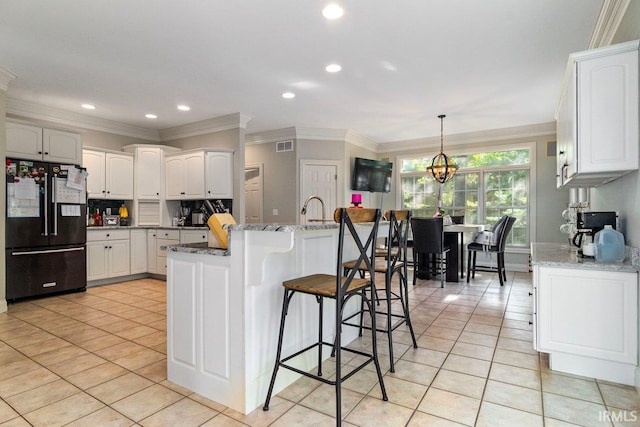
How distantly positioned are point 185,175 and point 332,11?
3887 mm

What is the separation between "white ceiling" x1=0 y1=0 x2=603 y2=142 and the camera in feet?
Answer: 8.71

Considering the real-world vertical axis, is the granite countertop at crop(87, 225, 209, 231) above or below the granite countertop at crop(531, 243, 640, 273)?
above

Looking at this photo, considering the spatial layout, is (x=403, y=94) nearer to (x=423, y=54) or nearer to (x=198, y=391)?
(x=423, y=54)

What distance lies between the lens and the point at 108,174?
17.6ft

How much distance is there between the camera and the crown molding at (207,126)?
5.48m

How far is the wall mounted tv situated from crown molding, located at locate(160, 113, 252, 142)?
2.32 meters

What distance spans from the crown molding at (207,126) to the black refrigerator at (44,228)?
75.0 inches

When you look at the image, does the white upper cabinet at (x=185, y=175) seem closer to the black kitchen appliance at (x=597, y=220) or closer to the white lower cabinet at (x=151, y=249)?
the white lower cabinet at (x=151, y=249)

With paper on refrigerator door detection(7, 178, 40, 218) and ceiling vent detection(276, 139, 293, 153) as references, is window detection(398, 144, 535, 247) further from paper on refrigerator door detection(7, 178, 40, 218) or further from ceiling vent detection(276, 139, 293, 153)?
paper on refrigerator door detection(7, 178, 40, 218)

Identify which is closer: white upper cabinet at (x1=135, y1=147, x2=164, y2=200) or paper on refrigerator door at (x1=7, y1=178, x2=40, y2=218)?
paper on refrigerator door at (x1=7, y1=178, x2=40, y2=218)

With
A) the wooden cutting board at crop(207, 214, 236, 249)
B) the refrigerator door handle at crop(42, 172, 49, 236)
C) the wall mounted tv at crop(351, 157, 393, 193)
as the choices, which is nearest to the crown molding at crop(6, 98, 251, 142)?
the refrigerator door handle at crop(42, 172, 49, 236)

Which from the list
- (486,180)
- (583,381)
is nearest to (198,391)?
(583,381)

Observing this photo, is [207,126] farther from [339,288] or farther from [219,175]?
[339,288]

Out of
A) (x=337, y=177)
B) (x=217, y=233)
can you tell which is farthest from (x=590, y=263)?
(x=337, y=177)
